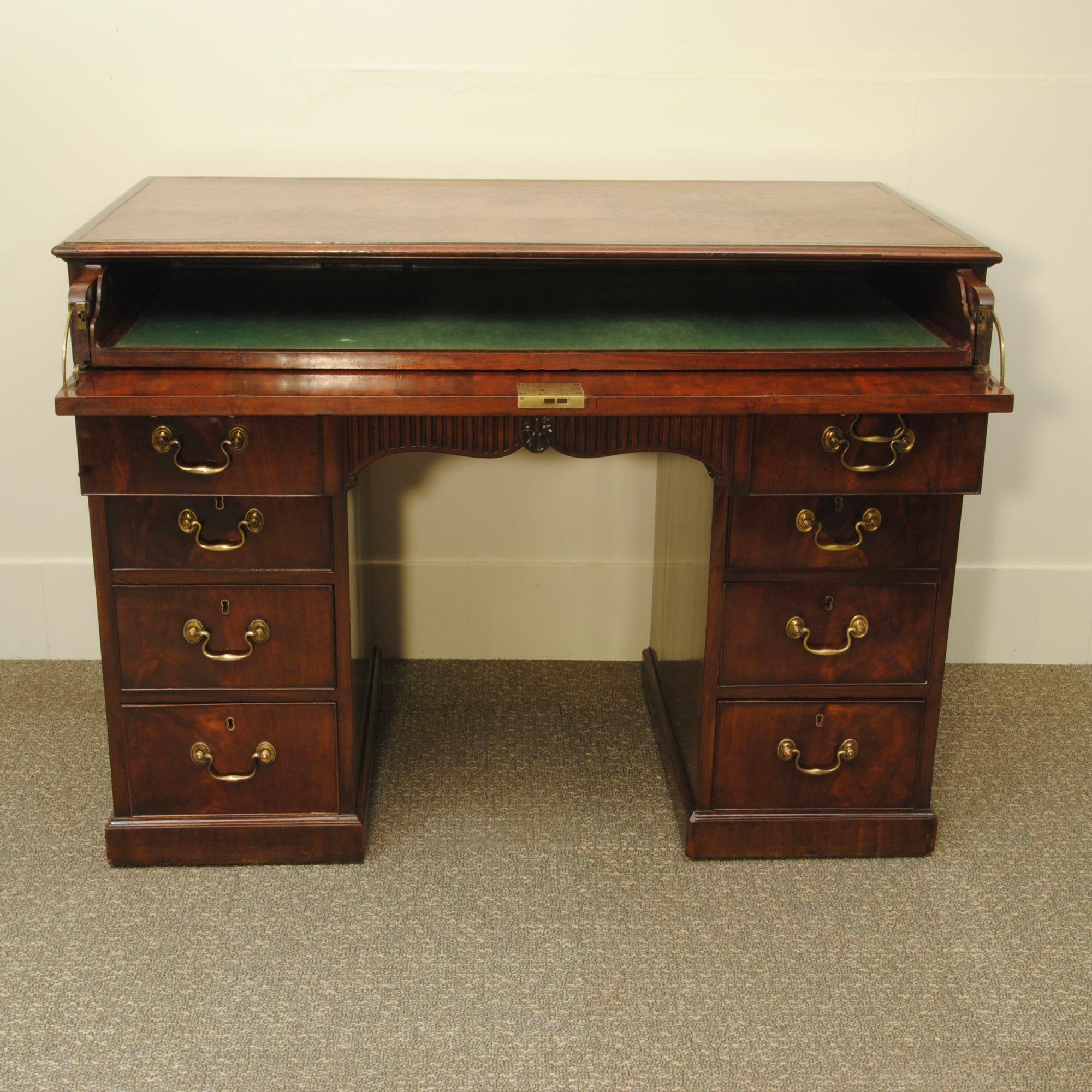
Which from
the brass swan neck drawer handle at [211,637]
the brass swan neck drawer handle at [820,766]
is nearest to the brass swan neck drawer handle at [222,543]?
the brass swan neck drawer handle at [211,637]

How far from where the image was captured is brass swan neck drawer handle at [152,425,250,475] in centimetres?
187

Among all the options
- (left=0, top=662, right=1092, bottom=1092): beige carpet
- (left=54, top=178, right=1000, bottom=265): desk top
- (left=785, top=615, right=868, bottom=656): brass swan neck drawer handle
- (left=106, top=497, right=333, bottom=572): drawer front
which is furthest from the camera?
(left=785, top=615, right=868, bottom=656): brass swan neck drawer handle

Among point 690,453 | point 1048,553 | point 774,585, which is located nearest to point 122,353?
point 690,453

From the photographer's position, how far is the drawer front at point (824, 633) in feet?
6.78

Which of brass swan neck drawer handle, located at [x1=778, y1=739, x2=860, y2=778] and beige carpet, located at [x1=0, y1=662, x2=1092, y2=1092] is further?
brass swan neck drawer handle, located at [x1=778, y1=739, x2=860, y2=778]

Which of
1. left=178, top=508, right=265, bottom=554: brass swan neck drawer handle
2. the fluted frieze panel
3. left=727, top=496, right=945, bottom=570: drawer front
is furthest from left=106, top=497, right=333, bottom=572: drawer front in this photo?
left=727, top=496, right=945, bottom=570: drawer front

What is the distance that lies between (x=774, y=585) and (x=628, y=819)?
20.3 inches

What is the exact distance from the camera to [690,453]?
1935 millimetres

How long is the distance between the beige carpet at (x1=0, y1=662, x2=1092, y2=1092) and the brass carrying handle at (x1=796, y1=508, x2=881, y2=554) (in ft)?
1.78

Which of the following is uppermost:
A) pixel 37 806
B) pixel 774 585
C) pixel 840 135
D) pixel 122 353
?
pixel 840 135

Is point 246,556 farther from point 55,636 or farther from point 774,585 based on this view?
point 55,636

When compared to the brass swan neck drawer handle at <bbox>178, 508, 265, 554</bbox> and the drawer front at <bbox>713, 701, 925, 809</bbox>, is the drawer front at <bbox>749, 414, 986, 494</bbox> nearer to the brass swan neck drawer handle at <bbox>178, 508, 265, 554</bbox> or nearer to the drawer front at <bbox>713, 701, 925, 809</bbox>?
the drawer front at <bbox>713, 701, 925, 809</bbox>

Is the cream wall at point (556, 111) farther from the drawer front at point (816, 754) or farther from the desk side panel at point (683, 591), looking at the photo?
the drawer front at point (816, 754)

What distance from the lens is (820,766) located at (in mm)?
2160
